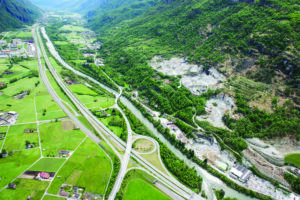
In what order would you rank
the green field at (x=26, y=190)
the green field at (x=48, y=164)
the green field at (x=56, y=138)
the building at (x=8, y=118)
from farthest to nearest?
the building at (x=8, y=118) → the green field at (x=56, y=138) → the green field at (x=48, y=164) → the green field at (x=26, y=190)

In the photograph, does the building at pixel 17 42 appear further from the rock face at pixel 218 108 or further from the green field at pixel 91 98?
the rock face at pixel 218 108

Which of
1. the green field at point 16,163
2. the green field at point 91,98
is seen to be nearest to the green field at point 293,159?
the green field at point 91,98

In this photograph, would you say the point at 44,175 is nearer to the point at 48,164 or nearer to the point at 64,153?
the point at 48,164

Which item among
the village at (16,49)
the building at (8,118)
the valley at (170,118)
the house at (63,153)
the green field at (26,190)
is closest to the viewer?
the green field at (26,190)

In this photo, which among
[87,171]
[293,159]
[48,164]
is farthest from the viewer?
[293,159]

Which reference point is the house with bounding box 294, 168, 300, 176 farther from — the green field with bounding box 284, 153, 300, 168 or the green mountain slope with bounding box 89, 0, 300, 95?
the green mountain slope with bounding box 89, 0, 300, 95

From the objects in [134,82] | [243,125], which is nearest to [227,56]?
[243,125]

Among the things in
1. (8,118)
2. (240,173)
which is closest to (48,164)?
(8,118)

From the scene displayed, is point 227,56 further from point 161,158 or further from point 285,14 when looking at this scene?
point 161,158
